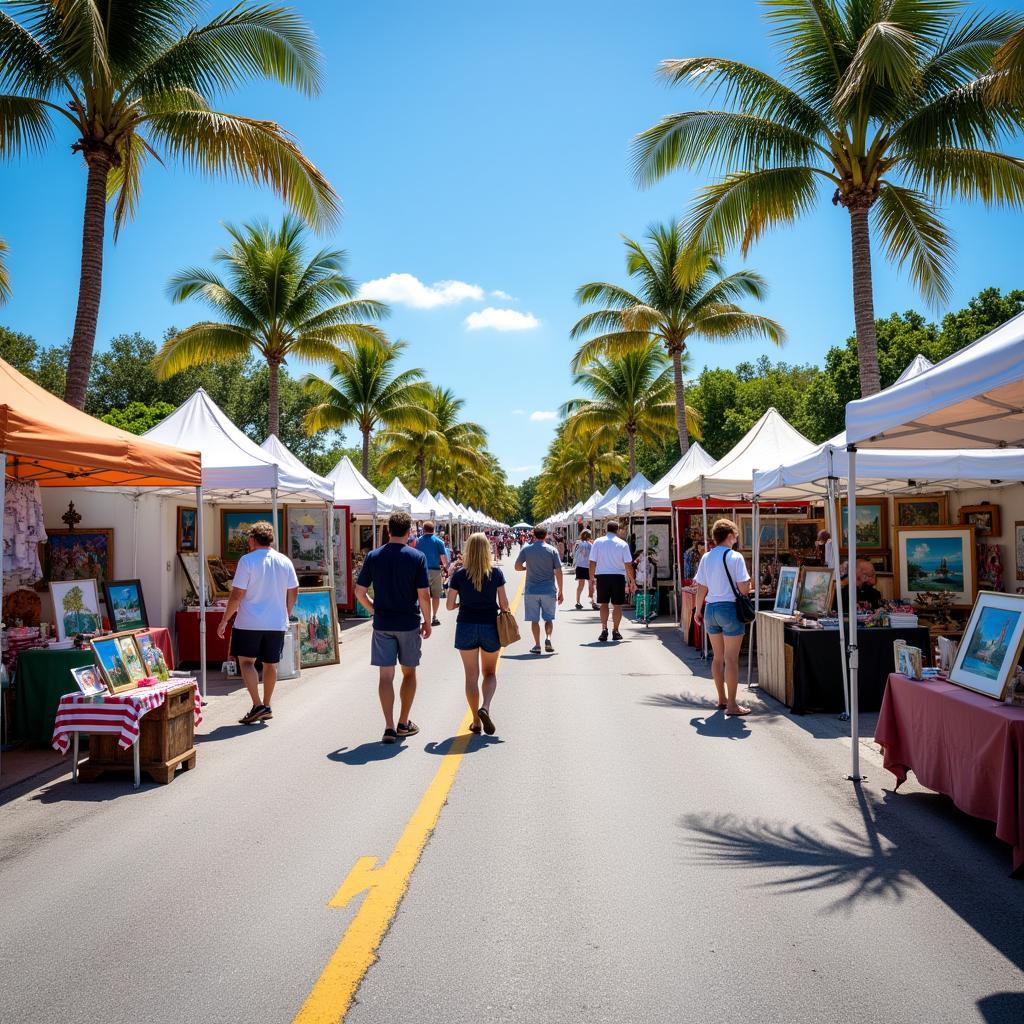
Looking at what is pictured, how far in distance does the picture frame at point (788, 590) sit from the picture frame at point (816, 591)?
0.39 feet

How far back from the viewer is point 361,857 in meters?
4.78

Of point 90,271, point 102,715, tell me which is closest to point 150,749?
point 102,715

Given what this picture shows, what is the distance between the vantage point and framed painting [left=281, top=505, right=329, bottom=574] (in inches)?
736

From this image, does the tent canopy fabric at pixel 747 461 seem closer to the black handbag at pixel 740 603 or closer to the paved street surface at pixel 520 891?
the black handbag at pixel 740 603

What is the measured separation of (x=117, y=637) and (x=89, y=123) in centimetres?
836

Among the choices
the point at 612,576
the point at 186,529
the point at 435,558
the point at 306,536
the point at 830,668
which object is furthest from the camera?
the point at 306,536

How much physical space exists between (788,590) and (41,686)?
27.3 ft

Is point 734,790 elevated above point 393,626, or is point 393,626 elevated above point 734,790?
point 393,626

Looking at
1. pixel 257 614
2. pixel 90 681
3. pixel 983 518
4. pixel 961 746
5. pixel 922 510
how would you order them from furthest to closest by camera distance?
→ pixel 922 510 < pixel 983 518 < pixel 257 614 < pixel 90 681 < pixel 961 746

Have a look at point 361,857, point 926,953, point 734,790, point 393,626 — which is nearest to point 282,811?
point 361,857

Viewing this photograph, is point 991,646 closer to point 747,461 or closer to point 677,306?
point 747,461

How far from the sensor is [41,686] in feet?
25.8

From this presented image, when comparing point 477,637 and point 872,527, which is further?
A: point 872,527

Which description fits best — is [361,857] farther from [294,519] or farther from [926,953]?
[294,519]
